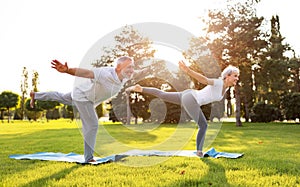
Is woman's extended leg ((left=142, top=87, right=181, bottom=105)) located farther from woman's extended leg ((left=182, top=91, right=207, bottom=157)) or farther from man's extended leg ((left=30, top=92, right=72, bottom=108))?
man's extended leg ((left=30, top=92, right=72, bottom=108))

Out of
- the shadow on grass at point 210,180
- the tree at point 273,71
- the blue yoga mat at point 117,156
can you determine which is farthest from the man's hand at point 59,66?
the tree at point 273,71

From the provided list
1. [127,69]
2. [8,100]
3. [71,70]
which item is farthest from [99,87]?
[8,100]

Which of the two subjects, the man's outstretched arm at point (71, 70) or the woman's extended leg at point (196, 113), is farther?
the woman's extended leg at point (196, 113)

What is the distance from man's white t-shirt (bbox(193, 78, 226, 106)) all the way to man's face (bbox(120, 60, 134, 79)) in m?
1.39

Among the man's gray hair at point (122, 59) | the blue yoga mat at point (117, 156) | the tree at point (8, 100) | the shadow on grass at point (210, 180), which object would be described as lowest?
the shadow on grass at point (210, 180)

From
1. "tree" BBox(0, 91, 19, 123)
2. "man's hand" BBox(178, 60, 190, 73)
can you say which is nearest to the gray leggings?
"man's hand" BBox(178, 60, 190, 73)

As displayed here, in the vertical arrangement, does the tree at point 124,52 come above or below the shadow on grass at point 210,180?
above

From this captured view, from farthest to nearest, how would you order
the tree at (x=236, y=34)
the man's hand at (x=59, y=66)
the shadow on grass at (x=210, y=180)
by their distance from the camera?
the tree at (x=236, y=34), the man's hand at (x=59, y=66), the shadow on grass at (x=210, y=180)

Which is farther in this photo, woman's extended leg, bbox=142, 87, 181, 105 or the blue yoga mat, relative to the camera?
the blue yoga mat

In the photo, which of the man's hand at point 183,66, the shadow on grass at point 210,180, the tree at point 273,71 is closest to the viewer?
the shadow on grass at point 210,180

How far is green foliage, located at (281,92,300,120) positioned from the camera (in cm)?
2527

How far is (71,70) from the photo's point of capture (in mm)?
4664

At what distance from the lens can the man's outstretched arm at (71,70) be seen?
4492mm

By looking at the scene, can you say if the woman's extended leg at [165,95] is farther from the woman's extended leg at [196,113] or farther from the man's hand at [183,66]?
the man's hand at [183,66]
